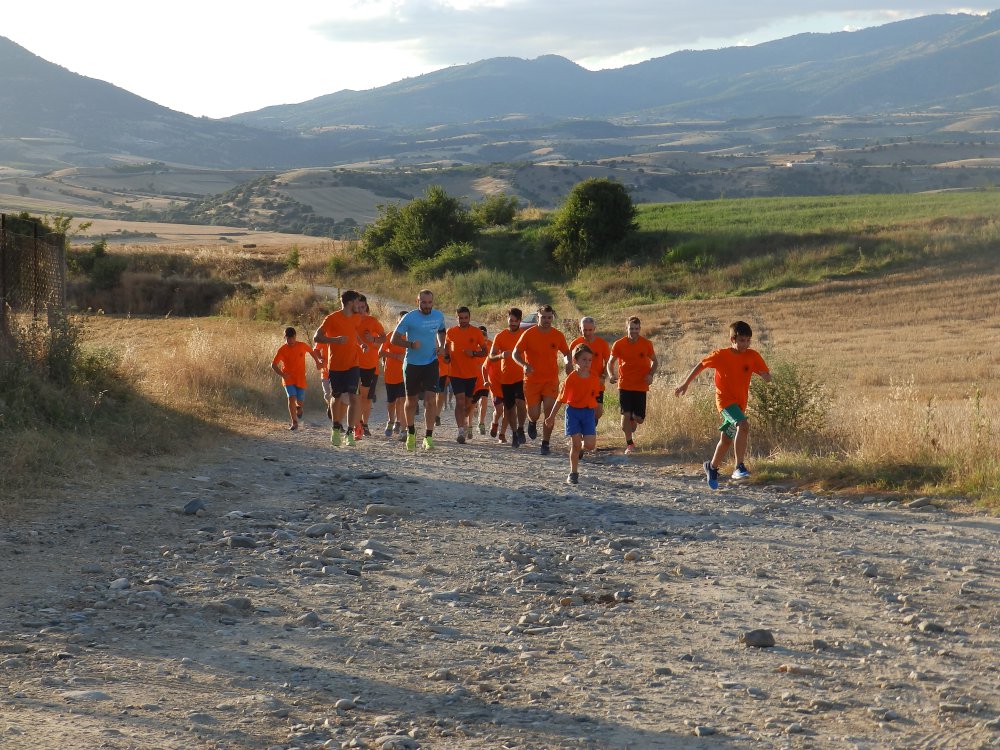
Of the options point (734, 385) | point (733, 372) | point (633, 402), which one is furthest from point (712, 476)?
point (633, 402)

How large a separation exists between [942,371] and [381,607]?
66.5 feet

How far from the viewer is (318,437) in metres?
15.0

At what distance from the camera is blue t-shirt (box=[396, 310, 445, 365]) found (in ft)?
43.7

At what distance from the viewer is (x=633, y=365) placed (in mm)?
14172

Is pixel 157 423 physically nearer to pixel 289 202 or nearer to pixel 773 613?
pixel 773 613

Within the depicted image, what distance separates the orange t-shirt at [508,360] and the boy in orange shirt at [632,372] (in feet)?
4.00

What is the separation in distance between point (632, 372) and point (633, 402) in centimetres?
36

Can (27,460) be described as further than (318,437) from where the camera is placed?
No

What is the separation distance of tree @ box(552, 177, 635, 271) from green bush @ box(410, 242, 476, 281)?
3801mm

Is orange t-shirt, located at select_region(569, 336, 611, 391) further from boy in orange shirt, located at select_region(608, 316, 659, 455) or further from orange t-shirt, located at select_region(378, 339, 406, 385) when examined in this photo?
orange t-shirt, located at select_region(378, 339, 406, 385)

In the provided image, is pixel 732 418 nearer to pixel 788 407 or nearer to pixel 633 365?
pixel 788 407

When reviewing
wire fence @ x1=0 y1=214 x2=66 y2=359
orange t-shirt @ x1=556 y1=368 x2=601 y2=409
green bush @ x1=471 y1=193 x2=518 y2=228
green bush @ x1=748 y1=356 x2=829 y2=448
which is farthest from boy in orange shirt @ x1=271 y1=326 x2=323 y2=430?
green bush @ x1=471 y1=193 x2=518 y2=228

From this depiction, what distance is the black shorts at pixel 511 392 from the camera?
49.2 ft

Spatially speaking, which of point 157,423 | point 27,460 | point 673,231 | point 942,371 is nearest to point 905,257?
point 673,231
